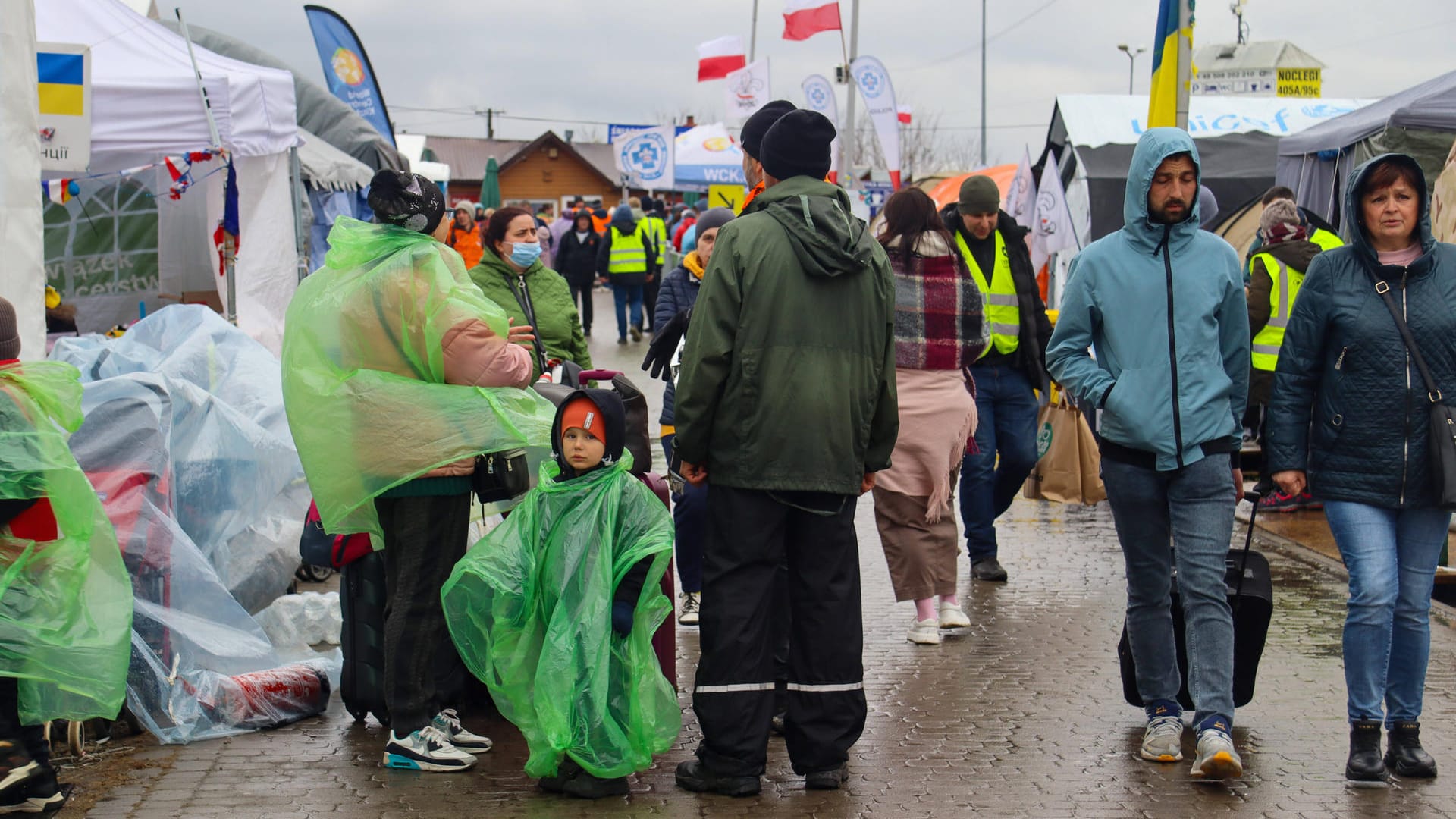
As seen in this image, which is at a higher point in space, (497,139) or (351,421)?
(497,139)

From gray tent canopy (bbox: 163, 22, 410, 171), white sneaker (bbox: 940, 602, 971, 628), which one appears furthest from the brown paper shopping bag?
gray tent canopy (bbox: 163, 22, 410, 171)

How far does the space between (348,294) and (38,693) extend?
148 centimetres

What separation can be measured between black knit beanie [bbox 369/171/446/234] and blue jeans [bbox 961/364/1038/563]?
3.25m

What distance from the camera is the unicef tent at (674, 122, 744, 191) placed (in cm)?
3381

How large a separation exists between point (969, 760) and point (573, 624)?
1.46 metres

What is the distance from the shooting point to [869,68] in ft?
79.6

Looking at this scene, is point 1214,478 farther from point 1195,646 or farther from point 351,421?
point 351,421

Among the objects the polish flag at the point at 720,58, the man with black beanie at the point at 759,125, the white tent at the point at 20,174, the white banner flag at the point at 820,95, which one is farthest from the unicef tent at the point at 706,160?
the man with black beanie at the point at 759,125

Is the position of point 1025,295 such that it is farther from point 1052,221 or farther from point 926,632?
point 1052,221

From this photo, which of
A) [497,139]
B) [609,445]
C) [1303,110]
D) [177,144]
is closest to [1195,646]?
[609,445]

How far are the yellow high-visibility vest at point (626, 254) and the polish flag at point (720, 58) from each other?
8528 mm

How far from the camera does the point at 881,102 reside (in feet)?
78.4

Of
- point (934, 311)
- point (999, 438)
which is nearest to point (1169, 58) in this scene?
point (999, 438)

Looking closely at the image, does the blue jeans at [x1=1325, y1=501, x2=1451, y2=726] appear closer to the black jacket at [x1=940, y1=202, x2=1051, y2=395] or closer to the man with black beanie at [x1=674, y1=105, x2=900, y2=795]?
the man with black beanie at [x1=674, y1=105, x2=900, y2=795]
